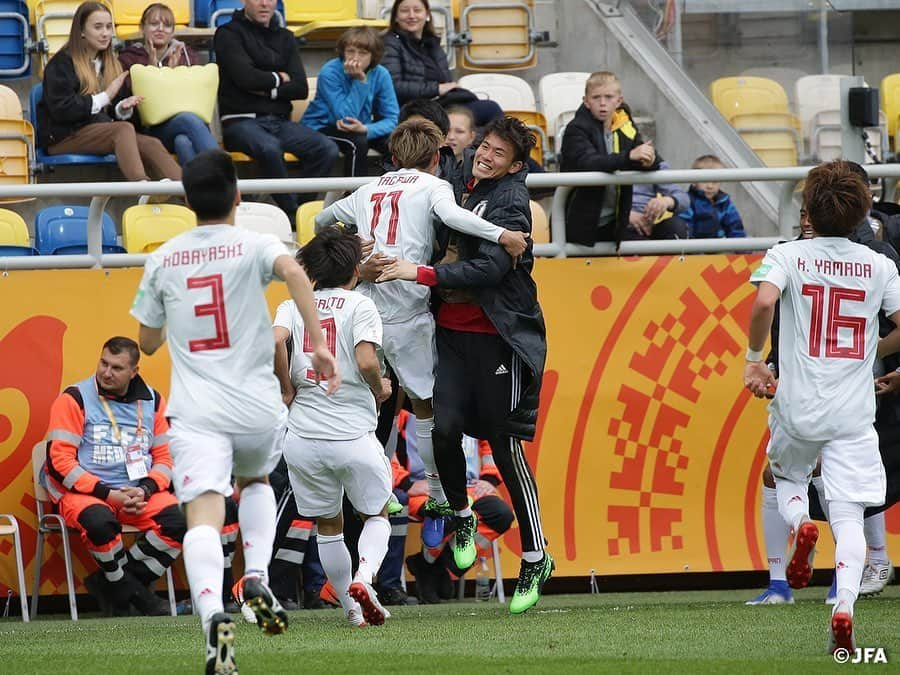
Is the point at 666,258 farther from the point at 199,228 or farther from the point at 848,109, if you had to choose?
the point at 199,228

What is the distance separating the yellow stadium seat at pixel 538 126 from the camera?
500 inches

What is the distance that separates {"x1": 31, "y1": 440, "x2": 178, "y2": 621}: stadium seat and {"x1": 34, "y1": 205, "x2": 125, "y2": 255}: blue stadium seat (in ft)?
4.92

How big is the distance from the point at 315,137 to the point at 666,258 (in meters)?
2.90

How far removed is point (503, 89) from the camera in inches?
526

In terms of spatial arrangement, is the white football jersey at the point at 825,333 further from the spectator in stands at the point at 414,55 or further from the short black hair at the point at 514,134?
the spectator in stands at the point at 414,55

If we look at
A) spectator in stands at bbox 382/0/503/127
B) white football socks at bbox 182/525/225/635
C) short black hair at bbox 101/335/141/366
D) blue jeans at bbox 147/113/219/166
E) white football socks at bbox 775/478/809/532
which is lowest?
white football socks at bbox 775/478/809/532

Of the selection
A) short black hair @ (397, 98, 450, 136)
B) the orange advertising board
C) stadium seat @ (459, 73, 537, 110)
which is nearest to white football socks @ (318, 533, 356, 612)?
short black hair @ (397, 98, 450, 136)

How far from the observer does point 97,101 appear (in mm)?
11273

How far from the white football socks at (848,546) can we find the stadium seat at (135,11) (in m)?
8.49

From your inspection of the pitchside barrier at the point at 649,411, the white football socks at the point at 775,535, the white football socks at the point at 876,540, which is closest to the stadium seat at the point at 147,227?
the pitchside barrier at the point at 649,411

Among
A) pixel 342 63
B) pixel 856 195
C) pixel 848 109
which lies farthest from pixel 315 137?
pixel 856 195

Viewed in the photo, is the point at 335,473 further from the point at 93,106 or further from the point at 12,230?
the point at 93,106

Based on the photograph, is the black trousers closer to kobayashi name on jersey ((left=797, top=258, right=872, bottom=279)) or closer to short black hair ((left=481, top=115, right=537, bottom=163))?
short black hair ((left=481, top=115, right=537, bottom=163))

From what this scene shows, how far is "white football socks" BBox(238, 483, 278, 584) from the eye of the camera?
597 centimetres
